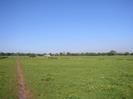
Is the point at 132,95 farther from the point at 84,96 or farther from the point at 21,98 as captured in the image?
the point at 21,98

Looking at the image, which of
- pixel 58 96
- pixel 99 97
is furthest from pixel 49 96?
pixel 99 97

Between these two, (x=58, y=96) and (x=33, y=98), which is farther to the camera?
(x=58, y=96)

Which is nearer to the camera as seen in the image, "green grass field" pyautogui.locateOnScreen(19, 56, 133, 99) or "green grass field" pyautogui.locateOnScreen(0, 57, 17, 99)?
"green grass field" pyautogui.locateOnScreen(0, 57, 17, 99)

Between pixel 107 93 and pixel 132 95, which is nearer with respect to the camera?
pixel 132 95

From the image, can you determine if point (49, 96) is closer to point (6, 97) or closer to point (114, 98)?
point (6, 97)

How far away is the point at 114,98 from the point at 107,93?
5.66ft

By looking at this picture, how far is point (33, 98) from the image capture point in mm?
13328

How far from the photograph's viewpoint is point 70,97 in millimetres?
13977

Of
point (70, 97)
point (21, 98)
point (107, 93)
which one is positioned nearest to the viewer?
point (21, 98)

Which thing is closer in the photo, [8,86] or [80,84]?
[8,86]

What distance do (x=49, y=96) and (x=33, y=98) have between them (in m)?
1.50

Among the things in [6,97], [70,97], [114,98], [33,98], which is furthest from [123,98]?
[6,97]

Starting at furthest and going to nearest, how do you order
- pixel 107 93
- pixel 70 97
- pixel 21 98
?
pixel 107 93 → pixel 70 97 → pixel 21 98

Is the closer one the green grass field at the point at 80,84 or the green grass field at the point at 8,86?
the green grass field at the point at 8,86
